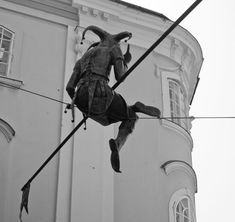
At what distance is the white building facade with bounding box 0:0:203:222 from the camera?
1100cm

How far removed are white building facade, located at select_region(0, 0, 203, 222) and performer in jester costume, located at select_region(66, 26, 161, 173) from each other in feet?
9.88

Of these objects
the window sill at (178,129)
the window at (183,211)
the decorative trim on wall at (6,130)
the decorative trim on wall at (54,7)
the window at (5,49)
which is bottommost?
the window at (183,211)

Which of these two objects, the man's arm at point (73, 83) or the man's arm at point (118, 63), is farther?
the man's arm at point (73, 83)

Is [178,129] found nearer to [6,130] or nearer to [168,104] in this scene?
[168,104]

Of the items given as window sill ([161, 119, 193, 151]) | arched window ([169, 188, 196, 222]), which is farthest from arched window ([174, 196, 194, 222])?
window sill ([161, 119, 193, 151])

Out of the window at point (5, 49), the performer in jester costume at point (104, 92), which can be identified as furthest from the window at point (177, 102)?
the performer in jester costume at point (104, 92)

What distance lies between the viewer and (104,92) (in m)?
6.89

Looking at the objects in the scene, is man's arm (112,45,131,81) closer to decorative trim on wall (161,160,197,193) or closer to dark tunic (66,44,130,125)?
dark tunic (66,44,130,125)

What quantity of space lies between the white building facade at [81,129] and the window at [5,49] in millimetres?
22

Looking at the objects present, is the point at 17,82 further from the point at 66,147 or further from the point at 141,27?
the point at 141,27

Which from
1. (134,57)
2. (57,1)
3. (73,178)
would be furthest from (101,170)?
(57,1)

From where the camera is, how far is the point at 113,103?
7031mm

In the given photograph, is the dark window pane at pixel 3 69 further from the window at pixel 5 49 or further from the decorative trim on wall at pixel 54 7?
the decorative trim on wall at pixel 54 7

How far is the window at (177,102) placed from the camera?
14047mm
